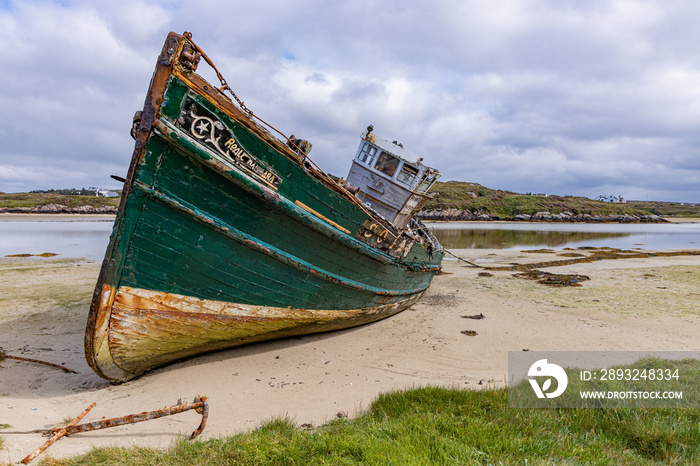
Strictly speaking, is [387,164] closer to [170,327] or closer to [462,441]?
[170,327]

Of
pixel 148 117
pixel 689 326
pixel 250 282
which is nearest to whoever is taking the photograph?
pixel 148 117

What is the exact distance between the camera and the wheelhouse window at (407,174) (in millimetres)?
8586

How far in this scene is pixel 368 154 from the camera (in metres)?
8.91

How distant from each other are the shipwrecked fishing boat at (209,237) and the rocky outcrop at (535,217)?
60.5 metres

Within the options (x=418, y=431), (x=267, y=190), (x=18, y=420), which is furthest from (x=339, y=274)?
(x=18, y=420)

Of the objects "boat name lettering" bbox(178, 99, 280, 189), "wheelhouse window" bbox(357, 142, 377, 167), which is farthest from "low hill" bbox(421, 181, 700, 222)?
"boat name lettering" bbox(178, 99, 280, 189)

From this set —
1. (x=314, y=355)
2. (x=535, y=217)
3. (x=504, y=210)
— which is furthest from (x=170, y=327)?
(x=504, y=210)

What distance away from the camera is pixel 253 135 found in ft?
14.7

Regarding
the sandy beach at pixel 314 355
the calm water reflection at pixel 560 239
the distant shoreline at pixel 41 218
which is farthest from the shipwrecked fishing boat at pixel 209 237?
the distant shoreline at pixel 41 218

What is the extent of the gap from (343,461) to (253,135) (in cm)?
363

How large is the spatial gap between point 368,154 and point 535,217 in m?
72.6

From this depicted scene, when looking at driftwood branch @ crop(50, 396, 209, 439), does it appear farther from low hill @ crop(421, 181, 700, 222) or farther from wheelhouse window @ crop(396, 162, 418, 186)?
low hill @ crop(421, 181, 700, 222)

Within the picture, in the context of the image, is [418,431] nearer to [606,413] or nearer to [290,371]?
[606,413]

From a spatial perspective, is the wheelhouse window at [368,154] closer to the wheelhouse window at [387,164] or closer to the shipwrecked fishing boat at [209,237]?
the wheelhouse window at [387,164]
